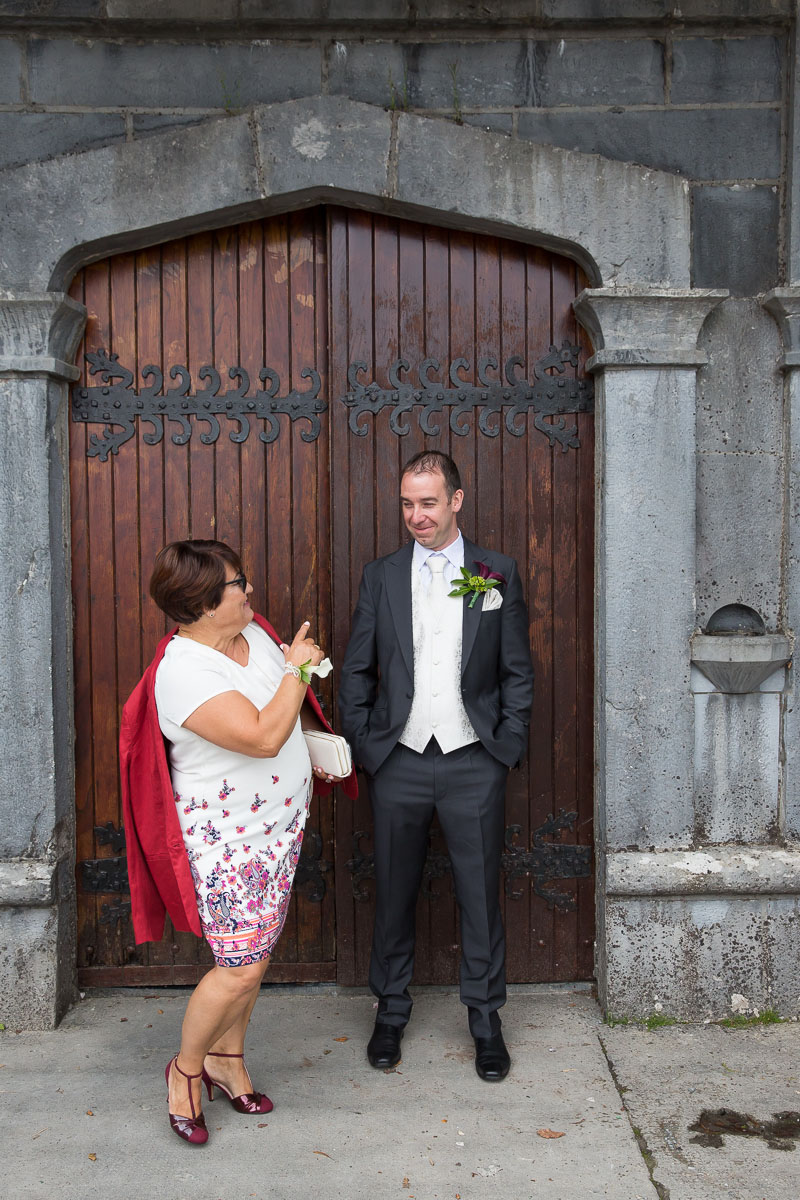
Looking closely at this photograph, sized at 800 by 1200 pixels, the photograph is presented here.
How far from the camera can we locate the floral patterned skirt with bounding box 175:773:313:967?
2.86 meters

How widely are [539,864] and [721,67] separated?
3.06 m

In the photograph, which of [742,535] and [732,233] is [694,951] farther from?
[732,233]

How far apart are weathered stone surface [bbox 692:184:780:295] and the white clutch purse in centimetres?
213

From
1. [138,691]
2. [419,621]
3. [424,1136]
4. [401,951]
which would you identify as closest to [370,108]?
[419,621]

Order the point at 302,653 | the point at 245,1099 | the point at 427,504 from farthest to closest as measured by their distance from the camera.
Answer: the point at 427,504, the point at 245,1099, the point at 302,653

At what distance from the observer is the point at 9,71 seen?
363 centimetres

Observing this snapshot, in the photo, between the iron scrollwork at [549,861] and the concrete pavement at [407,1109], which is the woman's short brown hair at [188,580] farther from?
the iron scrollwork at [549,861]

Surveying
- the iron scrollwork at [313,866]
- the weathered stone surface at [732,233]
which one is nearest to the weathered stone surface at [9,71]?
the weathered stone surface at [732,233]

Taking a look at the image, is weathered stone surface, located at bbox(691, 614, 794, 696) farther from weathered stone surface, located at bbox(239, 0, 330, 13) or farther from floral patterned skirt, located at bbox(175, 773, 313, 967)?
weathered stone surface, located at bbox(239, 0, 330, 13)

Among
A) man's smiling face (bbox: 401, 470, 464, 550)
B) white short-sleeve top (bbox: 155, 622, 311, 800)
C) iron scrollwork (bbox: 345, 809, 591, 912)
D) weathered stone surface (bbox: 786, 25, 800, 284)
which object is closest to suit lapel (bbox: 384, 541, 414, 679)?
man's smiling face (bbox: 401, 470, 464, 550)

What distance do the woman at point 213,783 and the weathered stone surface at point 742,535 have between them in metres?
1.68

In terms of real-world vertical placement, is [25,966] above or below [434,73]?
below

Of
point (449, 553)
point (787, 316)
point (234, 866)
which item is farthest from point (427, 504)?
point (787, 316)

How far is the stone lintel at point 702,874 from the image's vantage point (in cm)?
370
